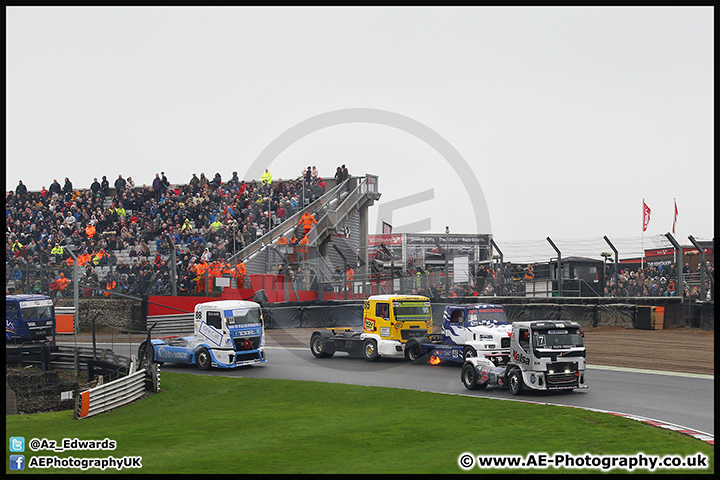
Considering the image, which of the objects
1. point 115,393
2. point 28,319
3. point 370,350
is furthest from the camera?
point 28,319

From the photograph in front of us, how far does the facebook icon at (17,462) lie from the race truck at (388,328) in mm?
14531

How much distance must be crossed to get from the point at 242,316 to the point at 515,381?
32.1 ft

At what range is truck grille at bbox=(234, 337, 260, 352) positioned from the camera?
79.7ft

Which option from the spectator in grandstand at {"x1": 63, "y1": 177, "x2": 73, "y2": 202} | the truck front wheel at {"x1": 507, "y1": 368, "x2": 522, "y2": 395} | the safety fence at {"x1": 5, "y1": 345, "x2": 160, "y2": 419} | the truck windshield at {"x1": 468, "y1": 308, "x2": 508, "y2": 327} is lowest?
the safety fence at {"x1": 5, "y1": 345, "x2": 160, "y2": 419}

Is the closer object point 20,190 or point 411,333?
point 411,333

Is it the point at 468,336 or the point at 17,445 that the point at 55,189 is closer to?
the point at 468,336

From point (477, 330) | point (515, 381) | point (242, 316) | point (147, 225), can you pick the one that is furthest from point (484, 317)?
point (147, 225)

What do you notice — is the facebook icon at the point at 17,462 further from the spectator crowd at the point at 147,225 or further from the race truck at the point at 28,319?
the spectator crowd at the point at 147,225

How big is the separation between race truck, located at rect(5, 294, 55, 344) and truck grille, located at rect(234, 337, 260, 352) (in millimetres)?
8661

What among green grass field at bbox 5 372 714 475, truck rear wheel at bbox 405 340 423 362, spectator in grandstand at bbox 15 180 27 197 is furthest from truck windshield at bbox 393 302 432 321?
spectator in grandstand at bbox 15 180 27 197

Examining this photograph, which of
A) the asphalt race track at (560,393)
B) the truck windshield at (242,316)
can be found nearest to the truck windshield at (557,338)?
the asphalt race track at (560,393)

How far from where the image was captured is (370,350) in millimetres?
25500

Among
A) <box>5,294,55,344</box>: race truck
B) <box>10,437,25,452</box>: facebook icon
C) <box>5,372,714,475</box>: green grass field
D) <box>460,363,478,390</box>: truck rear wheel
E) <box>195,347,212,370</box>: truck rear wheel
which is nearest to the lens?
<box>5,372,714,475</box>: green grass field

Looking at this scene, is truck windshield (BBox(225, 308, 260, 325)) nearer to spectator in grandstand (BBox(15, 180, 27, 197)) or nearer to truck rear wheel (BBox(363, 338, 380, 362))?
truck rear wheel (BBox(363, 338, 380, 362))
